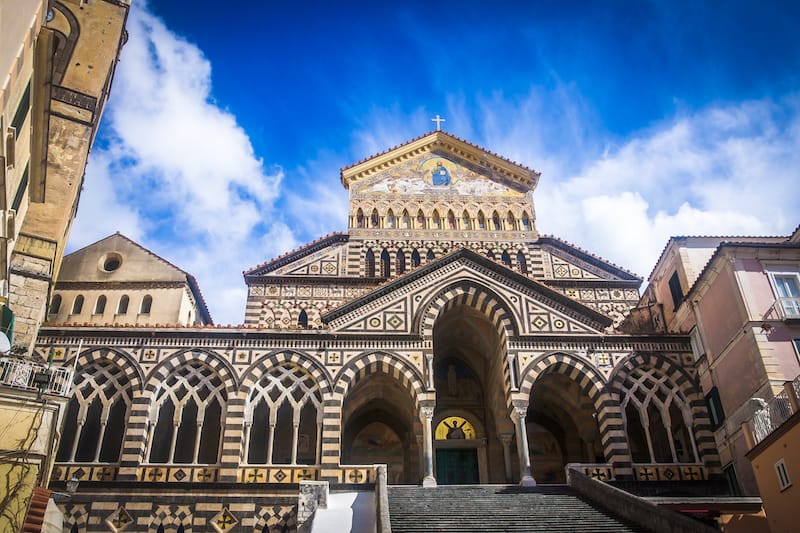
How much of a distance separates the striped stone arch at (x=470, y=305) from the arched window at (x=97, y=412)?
32.8 feet

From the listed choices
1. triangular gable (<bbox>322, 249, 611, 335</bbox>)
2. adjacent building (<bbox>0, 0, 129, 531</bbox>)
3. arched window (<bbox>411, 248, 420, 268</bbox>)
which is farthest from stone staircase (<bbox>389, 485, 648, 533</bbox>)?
arched window (<bbox>411, 248, 420, 268</bbox>)

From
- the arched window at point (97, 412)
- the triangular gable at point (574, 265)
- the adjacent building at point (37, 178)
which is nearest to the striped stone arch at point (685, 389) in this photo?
the triangular gable at point (574, 265)

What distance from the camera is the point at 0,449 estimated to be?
13.8 meters

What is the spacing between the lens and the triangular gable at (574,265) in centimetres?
3086

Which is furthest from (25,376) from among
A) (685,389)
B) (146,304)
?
(685,389)

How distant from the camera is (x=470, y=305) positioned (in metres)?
25.0

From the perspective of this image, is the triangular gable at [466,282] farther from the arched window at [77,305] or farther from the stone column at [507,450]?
the arched window at [77,305]

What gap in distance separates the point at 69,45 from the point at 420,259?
636 inches

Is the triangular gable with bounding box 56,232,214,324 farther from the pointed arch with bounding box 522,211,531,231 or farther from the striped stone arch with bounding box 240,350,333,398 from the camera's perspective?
the pointed arch with bounding box 522,211,531,231

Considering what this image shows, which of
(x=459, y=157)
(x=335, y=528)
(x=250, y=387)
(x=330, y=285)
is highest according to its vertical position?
(x=459, y=157)

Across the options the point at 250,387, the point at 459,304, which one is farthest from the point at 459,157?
the point at 250,387

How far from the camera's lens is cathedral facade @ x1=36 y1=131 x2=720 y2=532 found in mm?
20781

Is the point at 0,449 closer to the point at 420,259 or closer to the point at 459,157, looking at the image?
the point at 420,259

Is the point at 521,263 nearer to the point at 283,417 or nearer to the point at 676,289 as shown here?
the point at 676,289
